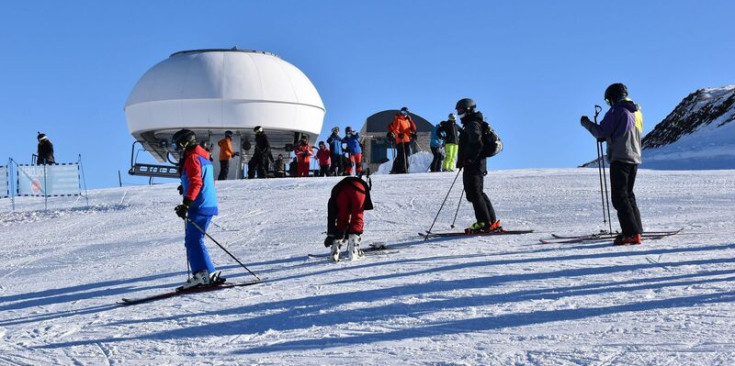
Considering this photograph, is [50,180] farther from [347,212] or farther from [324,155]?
[347,212]

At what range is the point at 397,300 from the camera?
6930mm

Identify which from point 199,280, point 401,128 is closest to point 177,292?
point 199,280

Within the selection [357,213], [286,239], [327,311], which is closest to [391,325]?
[327,311]

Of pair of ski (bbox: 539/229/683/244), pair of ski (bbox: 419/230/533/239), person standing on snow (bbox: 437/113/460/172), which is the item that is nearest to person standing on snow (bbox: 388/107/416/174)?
person standing on snow (bbox: 437/113/460/172)

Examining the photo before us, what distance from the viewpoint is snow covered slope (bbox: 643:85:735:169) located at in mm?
24516

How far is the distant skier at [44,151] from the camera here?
25.3 meters

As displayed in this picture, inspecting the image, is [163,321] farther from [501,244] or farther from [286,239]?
[286,239]

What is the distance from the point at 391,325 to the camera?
20.2ft

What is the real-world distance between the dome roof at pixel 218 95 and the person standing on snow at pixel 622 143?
26.7 metres

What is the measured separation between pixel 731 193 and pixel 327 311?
425 inches

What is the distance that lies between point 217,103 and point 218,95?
1.04 feet

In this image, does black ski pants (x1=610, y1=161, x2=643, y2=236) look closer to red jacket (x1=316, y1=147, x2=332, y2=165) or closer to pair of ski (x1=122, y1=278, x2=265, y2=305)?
pair of ski (x1=122, y1=278, x2=265, y2=305)

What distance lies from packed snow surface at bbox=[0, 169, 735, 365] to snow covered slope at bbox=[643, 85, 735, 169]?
11490 millimetres

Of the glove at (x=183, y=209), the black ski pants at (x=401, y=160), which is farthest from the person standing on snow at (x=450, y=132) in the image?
the glove at (x=183, y=209)
